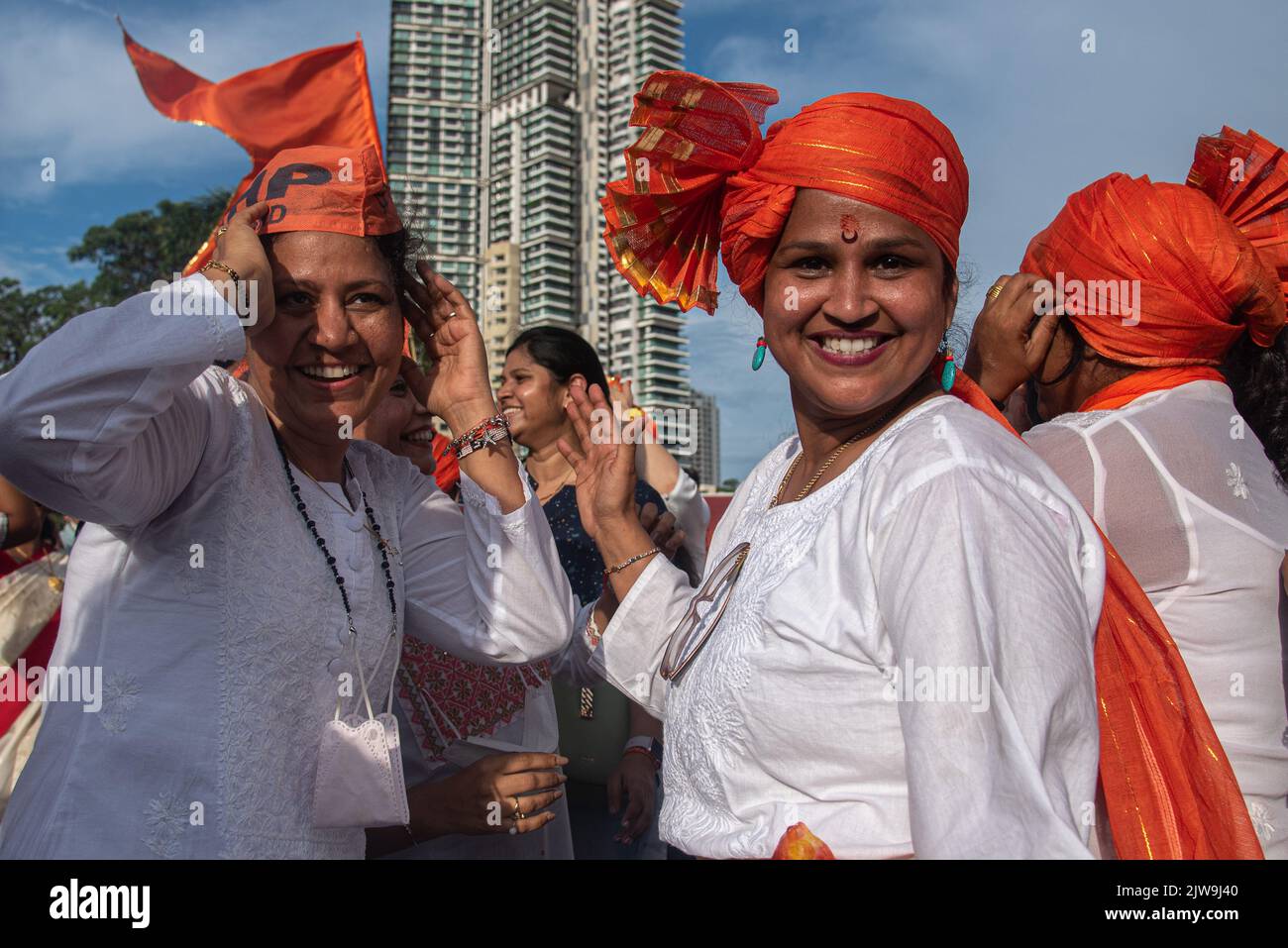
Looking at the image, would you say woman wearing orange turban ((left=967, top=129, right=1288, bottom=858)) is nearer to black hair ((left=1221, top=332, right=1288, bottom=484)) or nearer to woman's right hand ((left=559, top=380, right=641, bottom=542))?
black hair ((left=1221, top=332, right=1288, bottom=484))

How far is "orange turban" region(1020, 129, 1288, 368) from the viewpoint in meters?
2.28

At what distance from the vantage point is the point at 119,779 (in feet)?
5.60

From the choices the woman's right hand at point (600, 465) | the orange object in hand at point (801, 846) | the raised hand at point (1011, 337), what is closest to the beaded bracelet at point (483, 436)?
the woman's right hand at point (600, 465)

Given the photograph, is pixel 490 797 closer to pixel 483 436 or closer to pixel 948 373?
pixel 483 436

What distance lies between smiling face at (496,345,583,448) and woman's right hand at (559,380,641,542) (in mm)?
1731

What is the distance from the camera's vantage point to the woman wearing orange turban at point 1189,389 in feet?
6.61

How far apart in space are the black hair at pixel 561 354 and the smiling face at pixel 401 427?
1.87ft

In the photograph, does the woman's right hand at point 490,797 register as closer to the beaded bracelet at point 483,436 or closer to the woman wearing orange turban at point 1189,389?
the beaded bracelet at point 483,436

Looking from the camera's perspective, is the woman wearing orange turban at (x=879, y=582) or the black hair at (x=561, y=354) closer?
the woman wearing orange turban at (x=879, y=582)

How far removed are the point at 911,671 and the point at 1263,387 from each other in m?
1.81

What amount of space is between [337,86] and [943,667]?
13.9 ft

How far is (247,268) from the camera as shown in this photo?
1.92 metres

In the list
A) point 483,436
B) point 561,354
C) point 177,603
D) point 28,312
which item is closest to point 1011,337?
point 483,436
